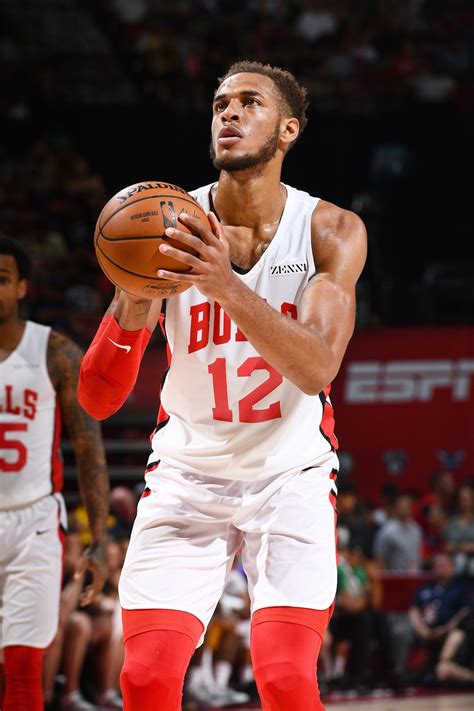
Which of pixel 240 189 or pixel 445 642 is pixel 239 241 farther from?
pixel 445 642

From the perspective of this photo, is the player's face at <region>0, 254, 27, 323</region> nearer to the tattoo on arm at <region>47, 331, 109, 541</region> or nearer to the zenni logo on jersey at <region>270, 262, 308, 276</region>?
the tattoo on arm at <region>47, 331, 109, 541</region>

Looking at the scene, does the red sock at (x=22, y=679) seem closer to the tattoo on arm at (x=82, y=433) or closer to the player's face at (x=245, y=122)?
the tattoo on arm at (x=82, y=433)

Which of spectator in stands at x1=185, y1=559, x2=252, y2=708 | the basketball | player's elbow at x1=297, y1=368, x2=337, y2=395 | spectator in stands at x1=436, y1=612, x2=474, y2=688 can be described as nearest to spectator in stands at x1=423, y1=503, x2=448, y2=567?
spectator in stands at x1=436, y1=612, x2=474, y2=688

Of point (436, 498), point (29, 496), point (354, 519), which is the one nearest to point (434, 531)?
point (436, 498)

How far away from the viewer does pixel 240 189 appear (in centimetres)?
371

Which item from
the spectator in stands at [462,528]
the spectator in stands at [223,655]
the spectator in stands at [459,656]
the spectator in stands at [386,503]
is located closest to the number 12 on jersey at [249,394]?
the spectator in stands at [223,655]

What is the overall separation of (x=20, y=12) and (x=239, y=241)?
1203 cm

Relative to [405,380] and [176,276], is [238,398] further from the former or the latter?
[405,380]

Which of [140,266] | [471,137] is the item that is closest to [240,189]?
[140,266]

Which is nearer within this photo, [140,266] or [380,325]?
[140,266]

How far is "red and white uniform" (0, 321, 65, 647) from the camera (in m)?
4.33

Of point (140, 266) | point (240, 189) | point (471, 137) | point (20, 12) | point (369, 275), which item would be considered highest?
point (20, 12)

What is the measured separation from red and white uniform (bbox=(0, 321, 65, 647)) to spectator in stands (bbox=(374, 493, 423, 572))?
6.04 metres

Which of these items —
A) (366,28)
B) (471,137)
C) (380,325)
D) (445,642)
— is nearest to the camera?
(445,642)
